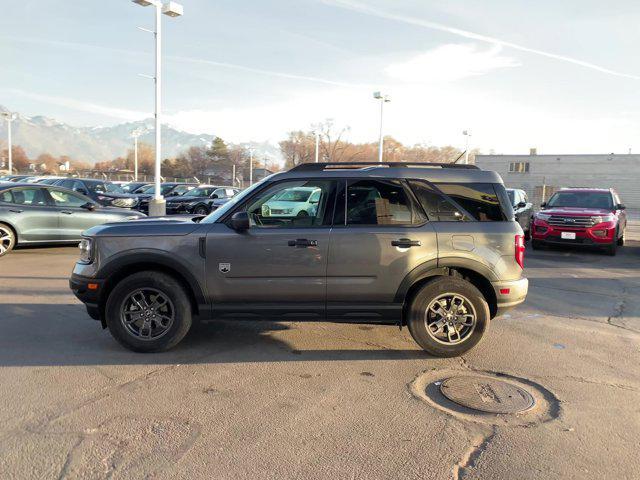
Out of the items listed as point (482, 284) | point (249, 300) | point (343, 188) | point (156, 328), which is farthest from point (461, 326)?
point (156, 328)

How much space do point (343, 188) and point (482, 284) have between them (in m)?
1.73

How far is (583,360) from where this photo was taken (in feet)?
16.3

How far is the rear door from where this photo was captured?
477cm

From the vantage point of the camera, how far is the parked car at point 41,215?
10383mm

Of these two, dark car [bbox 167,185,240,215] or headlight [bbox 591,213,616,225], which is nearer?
headlight [bbox 591,213,616,225]

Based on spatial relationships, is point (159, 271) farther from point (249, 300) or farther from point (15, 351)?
point (15, 351)

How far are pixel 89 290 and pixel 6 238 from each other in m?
6.87

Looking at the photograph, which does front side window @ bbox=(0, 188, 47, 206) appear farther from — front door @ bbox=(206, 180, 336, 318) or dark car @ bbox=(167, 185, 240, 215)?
dark car @ bbox=(167, 185, 240, 215)

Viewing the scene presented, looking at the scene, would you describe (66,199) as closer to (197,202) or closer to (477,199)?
(477,199)

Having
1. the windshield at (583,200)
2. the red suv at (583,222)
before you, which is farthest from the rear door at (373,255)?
the windshield at (583,200)

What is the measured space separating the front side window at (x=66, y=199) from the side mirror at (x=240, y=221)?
816 cm

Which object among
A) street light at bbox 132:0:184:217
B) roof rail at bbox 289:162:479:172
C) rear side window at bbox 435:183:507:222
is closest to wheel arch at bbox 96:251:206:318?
roof rail at bbox 289:162:479:172

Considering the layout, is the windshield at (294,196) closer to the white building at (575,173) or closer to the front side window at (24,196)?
the front side window at (24,196)

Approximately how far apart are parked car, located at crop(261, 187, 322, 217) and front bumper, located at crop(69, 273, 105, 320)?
176cm
